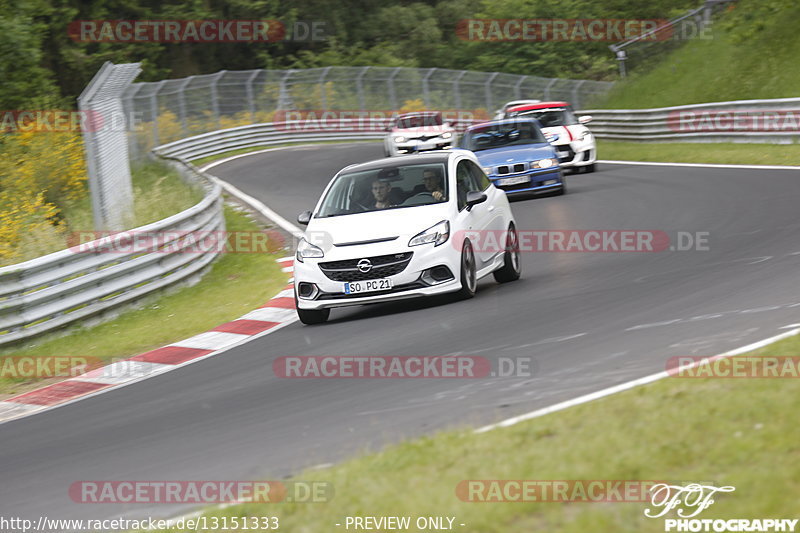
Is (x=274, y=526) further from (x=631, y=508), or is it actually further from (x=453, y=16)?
(x=453, y=16)

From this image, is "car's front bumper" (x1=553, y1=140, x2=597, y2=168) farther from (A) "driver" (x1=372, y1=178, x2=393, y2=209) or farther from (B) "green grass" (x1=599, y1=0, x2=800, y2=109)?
(A) "driver" (x1=372, y1=178, x2=393, y2=209)

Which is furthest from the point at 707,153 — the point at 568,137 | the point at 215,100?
the point at 215,100

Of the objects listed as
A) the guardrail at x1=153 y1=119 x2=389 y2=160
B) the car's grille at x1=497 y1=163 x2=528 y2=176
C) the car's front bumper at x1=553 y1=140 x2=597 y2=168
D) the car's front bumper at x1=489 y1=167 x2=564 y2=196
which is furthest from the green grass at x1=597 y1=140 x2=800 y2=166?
the guardrail at x1=153 y1=119 x2=389 y2=160

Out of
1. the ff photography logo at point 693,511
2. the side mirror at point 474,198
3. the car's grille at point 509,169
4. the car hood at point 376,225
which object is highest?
the ff photography logo at point 693,511

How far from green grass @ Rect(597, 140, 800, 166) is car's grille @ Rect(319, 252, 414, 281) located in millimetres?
13275

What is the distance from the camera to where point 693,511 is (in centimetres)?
444

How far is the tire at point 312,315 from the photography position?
37.8 feet

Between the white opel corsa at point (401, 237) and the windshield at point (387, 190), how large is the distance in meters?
0.01

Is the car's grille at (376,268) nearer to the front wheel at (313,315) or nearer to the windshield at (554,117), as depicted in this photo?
the front wheel at (313,315)

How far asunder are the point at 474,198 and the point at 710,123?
19.7 metres

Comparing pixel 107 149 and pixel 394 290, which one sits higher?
pixel 107 149

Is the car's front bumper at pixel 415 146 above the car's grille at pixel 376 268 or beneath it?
beneath

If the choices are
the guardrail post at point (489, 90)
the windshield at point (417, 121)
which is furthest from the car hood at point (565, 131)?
the guardrail post at point (489, 90)

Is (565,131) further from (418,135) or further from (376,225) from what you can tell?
(376,225)
